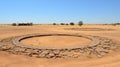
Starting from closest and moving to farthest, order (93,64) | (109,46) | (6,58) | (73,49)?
1. (93,64)
2. (6,58)
3. (73,49)
4. (109,46)

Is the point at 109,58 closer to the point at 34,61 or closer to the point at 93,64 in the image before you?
the point at 93,64

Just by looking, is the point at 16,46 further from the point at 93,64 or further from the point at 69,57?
the point at 93,64

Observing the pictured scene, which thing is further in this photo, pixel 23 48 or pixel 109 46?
pixel 109 46

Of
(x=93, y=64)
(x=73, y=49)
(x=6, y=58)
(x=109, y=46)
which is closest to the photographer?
(x=93, y=64)

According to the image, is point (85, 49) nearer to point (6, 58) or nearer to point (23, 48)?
point (23, 48)

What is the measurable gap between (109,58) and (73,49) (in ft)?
8.33

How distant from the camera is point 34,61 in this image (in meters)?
9.64

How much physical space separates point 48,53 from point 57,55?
0.67 m

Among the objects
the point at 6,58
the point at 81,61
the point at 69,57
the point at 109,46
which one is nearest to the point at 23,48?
the point at 6,58

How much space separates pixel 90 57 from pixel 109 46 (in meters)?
3.37

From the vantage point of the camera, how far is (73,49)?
37.6 feet

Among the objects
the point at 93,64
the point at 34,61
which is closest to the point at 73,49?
the point at 93,64

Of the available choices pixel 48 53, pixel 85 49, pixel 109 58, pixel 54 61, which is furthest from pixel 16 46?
pixel 109 58

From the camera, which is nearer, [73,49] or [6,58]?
[6,58]
